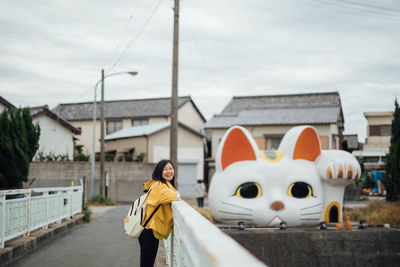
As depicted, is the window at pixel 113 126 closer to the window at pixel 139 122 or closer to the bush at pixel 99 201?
the window at pixel 139 122

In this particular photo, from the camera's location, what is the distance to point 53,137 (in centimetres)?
3366

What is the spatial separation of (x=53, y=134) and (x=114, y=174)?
720cm

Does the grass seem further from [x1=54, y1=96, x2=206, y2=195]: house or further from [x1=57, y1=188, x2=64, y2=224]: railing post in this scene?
[x1=54, y1=96, x2=206, y2=195]: house

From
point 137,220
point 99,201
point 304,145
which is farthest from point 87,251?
point 99,201

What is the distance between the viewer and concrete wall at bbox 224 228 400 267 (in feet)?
34.3

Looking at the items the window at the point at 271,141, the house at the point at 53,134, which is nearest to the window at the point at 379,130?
the window at the point at 271,141

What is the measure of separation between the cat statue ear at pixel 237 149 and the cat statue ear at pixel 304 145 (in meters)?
1.06

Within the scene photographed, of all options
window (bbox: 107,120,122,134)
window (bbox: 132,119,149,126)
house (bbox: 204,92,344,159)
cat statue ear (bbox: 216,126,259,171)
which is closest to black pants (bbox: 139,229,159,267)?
cat statue ear (bbox: 216,126,259,171)

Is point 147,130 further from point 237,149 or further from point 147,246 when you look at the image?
point 147,246

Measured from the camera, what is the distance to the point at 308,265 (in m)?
10.5

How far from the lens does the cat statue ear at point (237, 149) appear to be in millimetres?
11406

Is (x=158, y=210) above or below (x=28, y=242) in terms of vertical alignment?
above

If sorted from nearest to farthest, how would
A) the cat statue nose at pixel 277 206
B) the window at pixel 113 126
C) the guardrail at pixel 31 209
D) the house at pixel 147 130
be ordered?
the guardrail at pixel 31 209
the cat statue nose at pixel 277 206
the house at pixel 147 130
the window at pixel 113 126

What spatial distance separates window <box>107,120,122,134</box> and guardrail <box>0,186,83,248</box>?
31.8 metres
